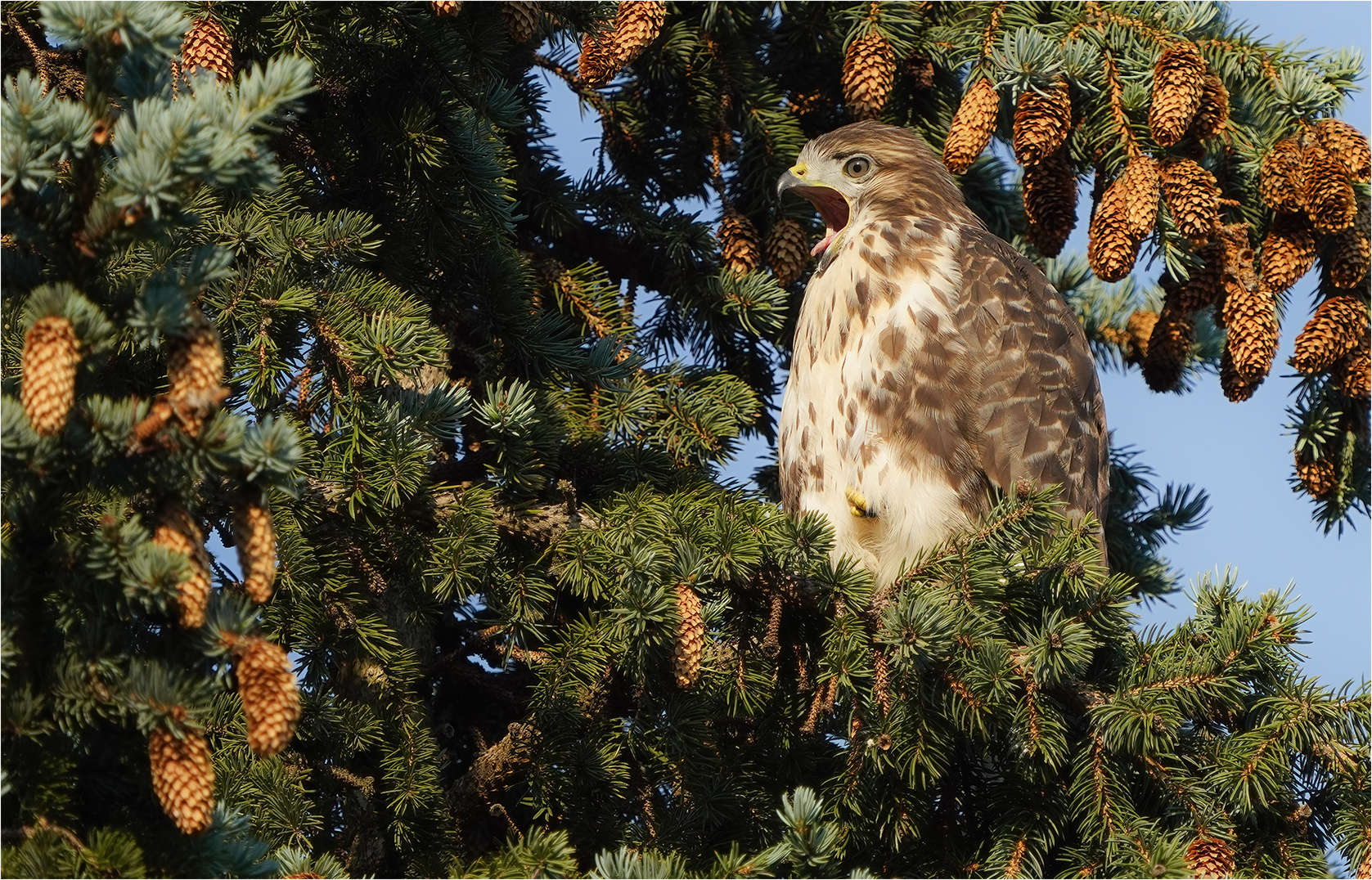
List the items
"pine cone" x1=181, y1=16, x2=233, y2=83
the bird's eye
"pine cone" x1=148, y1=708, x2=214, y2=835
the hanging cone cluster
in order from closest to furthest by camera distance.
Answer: "pine cone" x1=148, y1=708, x2=214, y2=835
"pine cone" x1=181, y1=16, x2=233, y2=83
the hanging cone cluster
the bird's eye

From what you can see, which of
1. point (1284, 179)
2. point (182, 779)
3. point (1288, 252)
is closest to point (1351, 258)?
point (1288, 252)

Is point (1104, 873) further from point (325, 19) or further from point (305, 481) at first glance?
point (325, 19)

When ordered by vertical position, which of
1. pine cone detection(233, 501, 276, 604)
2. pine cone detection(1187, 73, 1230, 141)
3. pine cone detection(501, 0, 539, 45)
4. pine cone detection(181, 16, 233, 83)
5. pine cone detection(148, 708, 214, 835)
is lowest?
pine cone detection(148, 708, 214, 835)

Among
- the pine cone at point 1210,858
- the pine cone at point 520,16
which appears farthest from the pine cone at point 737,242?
the pine cone at point 1210,858

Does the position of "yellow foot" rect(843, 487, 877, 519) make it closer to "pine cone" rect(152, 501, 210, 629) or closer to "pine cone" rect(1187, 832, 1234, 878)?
"pine cone" rect(1187, 832, 1234, 878)

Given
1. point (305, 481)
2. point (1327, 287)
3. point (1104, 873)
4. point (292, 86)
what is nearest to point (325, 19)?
point (305, 481)

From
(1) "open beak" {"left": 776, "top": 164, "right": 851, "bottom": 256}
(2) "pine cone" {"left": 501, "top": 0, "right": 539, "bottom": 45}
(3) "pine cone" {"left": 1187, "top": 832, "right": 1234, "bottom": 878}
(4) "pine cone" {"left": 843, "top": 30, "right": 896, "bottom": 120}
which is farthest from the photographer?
(1) "open beak" {"left": 776, "top": 164, "right": 851, "bottom": 256}

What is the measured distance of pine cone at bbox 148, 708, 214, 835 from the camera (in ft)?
5.45

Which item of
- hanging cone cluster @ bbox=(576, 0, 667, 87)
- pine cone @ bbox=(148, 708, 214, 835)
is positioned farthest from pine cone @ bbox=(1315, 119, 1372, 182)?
pine cone @ bbox=(148, 708, 214, 835)

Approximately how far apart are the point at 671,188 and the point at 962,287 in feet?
3.51

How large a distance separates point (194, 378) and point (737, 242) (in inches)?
99.9

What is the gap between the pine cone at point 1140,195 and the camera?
3303mm

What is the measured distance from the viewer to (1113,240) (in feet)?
10.9

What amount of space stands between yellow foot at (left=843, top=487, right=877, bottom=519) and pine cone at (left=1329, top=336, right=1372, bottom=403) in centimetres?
138
